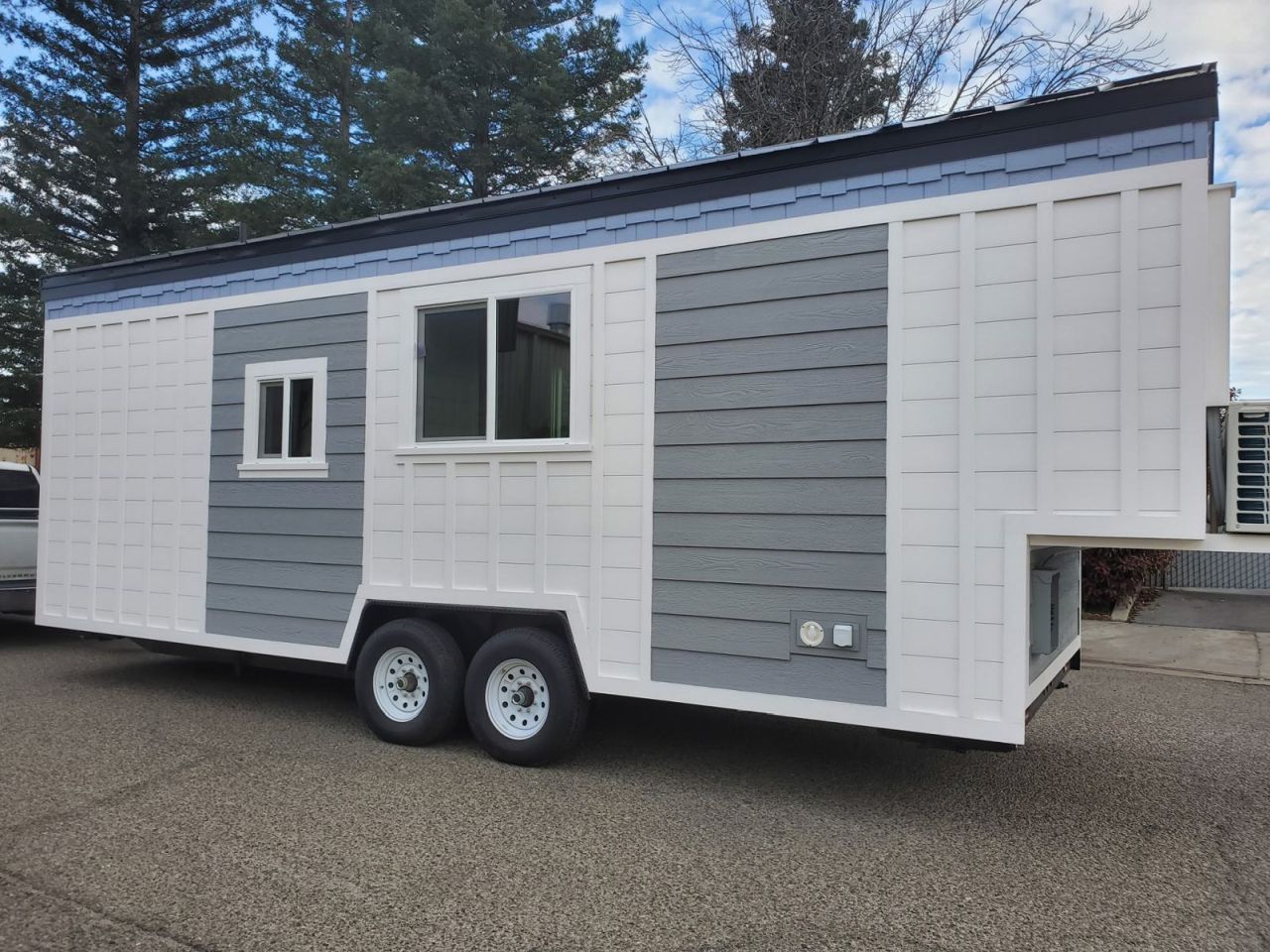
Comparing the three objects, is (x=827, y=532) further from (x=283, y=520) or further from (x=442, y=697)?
(x=283, y=520)

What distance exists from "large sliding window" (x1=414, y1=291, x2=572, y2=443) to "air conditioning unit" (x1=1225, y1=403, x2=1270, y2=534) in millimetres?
3177

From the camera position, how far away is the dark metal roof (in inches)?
145

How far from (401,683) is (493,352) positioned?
2089 mm

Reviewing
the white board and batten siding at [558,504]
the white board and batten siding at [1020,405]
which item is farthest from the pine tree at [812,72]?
the white board and batten siding at [1020,405]

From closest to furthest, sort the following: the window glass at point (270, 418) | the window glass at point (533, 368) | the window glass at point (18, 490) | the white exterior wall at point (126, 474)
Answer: the window glass at point (533, 368) → the window glass at point (270, 418) → the white exterior wall at point (126, 474) → the window glass at point (18, 490)

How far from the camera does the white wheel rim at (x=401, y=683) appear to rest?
17.3 ft

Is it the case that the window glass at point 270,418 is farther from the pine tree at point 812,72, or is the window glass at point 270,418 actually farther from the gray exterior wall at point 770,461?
the pine tree at point 812,72

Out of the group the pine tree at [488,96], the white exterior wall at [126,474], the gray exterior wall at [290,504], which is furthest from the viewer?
the pine tree at [488,96]

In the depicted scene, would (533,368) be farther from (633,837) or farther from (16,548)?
(16,548)

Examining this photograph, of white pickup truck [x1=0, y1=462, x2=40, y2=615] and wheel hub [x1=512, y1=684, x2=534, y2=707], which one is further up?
white pickup truck [x1=0, y1=462, x2=40, y2=615]

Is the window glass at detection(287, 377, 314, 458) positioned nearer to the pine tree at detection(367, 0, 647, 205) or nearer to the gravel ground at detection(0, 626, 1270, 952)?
the gravel ground at detection(0, 626, 1270, 952)

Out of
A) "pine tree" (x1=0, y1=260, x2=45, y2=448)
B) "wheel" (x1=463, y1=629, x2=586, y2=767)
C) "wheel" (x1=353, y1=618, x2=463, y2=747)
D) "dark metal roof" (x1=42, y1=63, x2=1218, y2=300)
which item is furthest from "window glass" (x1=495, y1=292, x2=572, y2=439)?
"pine tree" (x1=0, y1=260, x2=45, y2=448)

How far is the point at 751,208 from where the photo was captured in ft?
14.9

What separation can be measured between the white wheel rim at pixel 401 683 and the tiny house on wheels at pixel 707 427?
0.8 inches
